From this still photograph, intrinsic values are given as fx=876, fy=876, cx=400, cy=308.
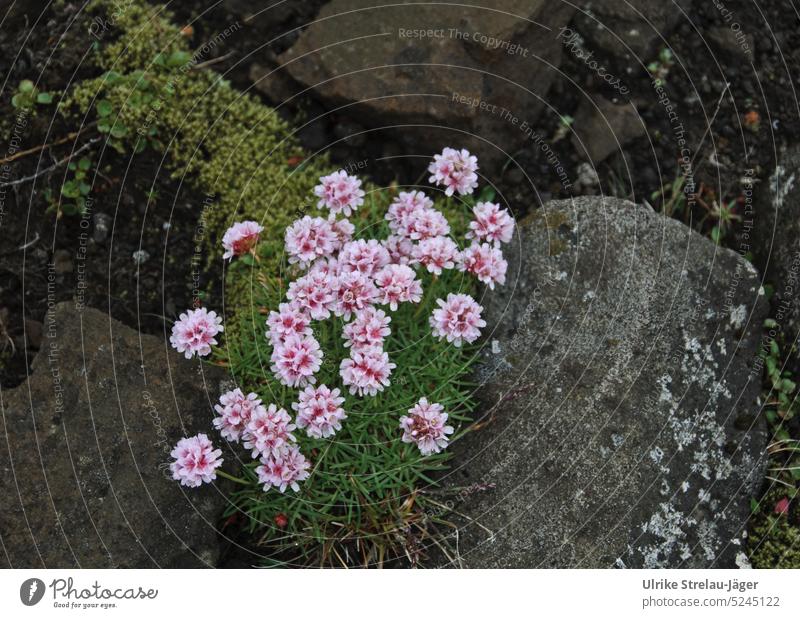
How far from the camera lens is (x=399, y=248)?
20.9ft

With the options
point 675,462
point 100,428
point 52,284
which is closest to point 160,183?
point 52,284

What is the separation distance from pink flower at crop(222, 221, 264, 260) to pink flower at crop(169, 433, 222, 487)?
1312mm

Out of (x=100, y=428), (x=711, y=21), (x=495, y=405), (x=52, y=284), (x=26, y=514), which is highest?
(x=711, y=21)

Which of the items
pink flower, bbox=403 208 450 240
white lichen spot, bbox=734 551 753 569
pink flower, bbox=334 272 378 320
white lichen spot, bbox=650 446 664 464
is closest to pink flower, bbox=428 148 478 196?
pink flower, bbox=403 208 450 240

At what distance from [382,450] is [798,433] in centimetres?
340

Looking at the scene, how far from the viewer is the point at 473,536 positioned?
6199 millimetres

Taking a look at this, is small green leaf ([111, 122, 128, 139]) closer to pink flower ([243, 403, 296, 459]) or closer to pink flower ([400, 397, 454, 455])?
pink flower ([243, 403, 296, 459])

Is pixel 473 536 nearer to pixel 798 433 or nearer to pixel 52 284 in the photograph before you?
pixel 798 433

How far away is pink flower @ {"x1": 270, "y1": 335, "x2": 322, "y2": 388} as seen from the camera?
225 inches

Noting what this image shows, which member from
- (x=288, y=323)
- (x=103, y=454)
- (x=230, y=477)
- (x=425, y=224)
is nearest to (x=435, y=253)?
(x=425, y=224)

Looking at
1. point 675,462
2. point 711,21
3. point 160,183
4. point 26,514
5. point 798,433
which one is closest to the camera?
point 26,514

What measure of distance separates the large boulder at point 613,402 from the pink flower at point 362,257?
1140mm

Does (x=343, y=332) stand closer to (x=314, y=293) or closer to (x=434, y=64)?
(x=314, y=293)

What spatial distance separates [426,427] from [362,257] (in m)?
1.23
